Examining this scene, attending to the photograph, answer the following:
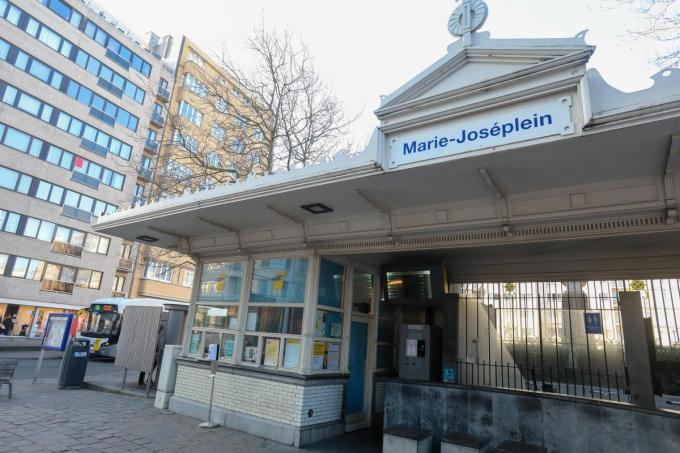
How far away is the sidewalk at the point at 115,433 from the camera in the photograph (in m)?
5.91

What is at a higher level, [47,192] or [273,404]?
[47,192]

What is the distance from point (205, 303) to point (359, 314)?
11.6 ft

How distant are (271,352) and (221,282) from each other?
225 centimetres

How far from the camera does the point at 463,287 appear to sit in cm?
832

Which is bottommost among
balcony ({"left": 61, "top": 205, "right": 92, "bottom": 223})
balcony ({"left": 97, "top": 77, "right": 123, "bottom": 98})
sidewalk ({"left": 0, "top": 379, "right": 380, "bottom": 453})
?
sidewalk ({"left": 0, "top": 379, "right": 380, "bottom": 453})

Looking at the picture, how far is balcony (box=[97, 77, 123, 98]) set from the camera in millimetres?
32406

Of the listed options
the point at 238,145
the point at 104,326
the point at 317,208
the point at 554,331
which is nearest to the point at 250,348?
the point at 317,208

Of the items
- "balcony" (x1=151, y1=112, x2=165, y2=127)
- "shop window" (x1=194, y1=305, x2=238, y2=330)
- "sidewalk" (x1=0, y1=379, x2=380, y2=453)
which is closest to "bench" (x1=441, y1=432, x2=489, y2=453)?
"sidewalk" (x1=0, y1=379, x2=380, y2=453)

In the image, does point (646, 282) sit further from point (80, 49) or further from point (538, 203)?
point (80, 49)

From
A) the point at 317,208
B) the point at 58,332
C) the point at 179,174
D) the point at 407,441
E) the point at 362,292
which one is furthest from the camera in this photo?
the point at 179,174

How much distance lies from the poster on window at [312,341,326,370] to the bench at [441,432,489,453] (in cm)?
251

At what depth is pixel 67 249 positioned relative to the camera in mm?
29156

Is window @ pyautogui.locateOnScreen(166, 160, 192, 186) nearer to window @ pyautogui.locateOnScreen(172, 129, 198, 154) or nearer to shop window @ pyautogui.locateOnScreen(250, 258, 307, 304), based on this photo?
window @ pyautogui.locateOnScreen(172, 129, 198, 154)

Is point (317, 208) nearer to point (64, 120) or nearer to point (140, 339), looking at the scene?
point (140, 339)
